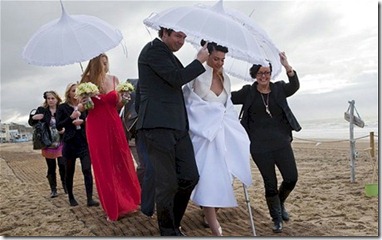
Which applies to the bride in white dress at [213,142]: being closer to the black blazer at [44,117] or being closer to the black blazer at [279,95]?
the black blazer at [279,95]

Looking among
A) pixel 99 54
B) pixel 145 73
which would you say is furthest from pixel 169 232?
pixel 99 54

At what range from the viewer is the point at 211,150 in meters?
3.40

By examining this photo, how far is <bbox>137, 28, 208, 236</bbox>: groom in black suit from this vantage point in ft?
9.94

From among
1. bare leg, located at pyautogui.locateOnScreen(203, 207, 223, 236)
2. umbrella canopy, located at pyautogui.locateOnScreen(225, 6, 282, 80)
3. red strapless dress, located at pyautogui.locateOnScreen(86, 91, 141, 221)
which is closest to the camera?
umbrella canopy, located at pyautogui.locateOnScreen(225, 6, 282, 80)

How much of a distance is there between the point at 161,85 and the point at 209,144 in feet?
2.01

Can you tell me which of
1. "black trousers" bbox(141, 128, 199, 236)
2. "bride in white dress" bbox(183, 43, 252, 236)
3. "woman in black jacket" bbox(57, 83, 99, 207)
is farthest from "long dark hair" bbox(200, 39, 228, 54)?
"woman in black jacket" bbox(57, 83, 99, 207)

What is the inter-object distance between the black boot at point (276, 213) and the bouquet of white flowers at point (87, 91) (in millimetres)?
1830

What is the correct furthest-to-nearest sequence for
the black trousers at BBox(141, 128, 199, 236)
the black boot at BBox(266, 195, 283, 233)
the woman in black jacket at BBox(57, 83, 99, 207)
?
the woman in black jacket at BBox(57, 83, 99, 207)
the black boot at BBox(266, 195, 283, 233)
the black trousers at BBox(141, 128, 199, 236)

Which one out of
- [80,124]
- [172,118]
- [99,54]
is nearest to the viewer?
[172,118]

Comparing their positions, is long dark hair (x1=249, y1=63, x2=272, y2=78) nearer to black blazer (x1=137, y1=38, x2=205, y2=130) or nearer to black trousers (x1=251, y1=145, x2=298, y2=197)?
black trousers (x1=251, y1=145, x2=298, y2=197)

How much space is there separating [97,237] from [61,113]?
1.90 m

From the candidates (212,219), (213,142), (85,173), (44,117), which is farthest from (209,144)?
(44,117)

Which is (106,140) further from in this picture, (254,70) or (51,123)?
(51,123)

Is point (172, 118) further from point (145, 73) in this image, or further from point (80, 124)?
point (80, 124)
